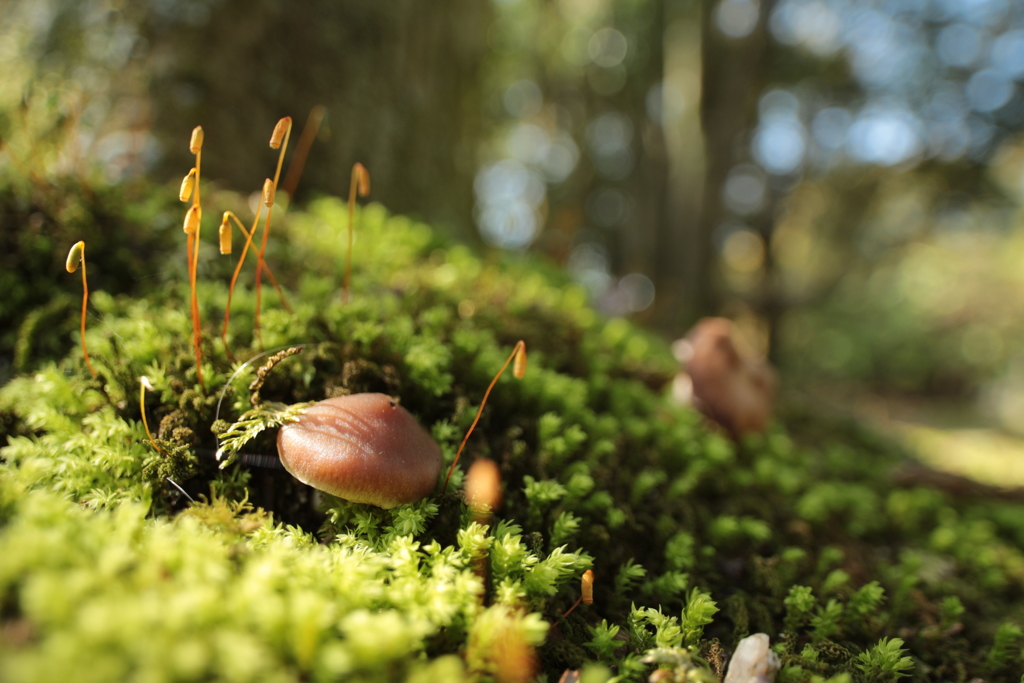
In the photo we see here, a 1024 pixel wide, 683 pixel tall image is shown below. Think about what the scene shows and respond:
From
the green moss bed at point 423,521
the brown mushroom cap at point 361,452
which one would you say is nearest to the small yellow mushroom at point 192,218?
the green moss bed at point 423,521

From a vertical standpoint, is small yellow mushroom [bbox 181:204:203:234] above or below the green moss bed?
above

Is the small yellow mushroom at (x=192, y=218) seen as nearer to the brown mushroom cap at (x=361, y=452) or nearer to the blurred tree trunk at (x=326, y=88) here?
the brown mushroom cap at (x=361, y=452)

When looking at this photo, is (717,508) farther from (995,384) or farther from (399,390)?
(995,384)

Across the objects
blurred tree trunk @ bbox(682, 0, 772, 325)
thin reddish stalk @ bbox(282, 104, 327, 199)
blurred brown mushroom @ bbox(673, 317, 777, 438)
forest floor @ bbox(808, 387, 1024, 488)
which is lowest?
forest floor @ bbox(808, 387, 1024, 488)

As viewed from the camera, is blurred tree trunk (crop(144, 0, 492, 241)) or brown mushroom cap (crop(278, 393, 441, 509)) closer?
brown mushroom cap (crop(278, 393, 441, 509))

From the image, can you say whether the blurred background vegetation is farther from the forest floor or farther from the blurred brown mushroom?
the blurred brown mushroom

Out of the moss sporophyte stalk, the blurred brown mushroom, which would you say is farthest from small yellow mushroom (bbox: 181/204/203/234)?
the blurred brown mushroom

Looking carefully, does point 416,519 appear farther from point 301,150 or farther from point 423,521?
point 301,150

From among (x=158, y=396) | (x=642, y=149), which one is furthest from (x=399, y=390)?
(x=642, y=149)
